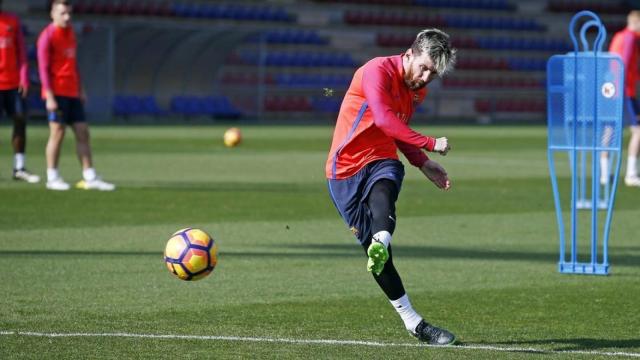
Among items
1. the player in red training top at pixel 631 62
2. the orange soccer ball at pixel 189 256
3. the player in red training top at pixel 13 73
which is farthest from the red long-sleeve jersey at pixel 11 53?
the orange soccer ball at pixel 189 256

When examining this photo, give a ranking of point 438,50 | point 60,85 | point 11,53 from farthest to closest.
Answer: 1. point 11,53
2. point 60,85
3. point 438,50

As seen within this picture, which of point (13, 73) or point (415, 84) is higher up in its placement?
point (415, 84)

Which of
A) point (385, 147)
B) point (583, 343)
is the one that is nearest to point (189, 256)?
point (385, 147)

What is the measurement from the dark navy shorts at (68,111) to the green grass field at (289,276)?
36.3 inches

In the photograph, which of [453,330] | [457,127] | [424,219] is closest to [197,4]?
[457,127]

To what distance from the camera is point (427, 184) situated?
62.8 feet

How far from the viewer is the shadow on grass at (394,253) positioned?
11.0 m


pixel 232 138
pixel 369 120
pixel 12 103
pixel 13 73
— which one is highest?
pixel 369 120

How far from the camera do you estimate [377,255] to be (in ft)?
21.6

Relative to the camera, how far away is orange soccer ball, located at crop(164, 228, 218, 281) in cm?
777

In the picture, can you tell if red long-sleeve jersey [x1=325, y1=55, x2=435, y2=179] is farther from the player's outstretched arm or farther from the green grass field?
the green grass field

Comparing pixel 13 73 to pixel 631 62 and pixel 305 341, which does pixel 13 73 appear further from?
pixel 305 341

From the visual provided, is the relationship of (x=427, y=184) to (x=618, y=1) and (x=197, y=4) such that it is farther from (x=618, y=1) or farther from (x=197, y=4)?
(x=618, y=1)

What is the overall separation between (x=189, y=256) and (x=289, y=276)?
7.06ft
